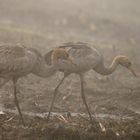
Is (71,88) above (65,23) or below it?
below

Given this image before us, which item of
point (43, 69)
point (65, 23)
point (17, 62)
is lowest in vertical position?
point (43, 69)

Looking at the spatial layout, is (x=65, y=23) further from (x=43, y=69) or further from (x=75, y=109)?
(x=43, y=69)

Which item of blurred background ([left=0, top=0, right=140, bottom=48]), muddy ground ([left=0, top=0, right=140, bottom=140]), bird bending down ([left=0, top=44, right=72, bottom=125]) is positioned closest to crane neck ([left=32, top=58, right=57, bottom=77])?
bird bending down ([left=0, top=44, right=72, bottom=125])

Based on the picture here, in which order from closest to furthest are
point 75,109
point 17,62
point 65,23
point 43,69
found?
point 17,62 < point 43,69 < point 75,109 < point 65,23

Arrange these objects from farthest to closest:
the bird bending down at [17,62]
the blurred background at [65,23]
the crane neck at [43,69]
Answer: the blurred background at [65,23] < the crane neck at [43,69] < the bird bending down at [17,62]

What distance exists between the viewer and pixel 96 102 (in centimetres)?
1284

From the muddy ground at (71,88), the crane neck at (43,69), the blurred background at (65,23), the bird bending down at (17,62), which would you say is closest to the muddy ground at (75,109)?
the muddy ground at (71,88)

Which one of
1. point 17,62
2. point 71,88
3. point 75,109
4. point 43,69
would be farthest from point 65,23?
point 17,62

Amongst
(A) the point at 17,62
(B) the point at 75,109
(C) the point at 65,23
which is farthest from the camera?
(C) the point at 65,23

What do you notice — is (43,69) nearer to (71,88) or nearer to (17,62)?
(17,62)

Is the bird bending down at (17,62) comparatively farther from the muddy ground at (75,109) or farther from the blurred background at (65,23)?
the blurred background at (65,23)

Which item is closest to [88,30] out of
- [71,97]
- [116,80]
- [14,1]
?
[14,1]

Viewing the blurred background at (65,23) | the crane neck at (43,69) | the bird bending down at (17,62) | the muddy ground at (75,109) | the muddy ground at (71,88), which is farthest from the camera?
the blurred background at (65,23)

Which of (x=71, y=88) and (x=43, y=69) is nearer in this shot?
(x=43, y=69)
